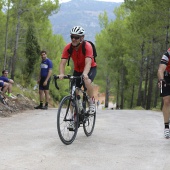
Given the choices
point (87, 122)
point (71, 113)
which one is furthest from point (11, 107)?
point (71, 113)

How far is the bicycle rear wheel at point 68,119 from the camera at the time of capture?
5170 millimetres

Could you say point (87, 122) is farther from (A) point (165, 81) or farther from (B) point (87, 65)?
(A) point (165, 81)

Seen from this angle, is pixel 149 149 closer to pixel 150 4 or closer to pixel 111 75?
pixel 150 4

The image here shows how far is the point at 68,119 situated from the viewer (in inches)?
211

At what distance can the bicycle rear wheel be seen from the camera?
5.17m

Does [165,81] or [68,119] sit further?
[165,81]

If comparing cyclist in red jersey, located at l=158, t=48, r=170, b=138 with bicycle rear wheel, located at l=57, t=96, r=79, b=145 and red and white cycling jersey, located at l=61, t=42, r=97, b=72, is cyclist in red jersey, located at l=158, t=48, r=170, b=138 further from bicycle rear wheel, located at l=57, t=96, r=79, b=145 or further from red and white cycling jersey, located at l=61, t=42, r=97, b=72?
bicycle rear wheel, located at l=57, t=96, r=79, b=145

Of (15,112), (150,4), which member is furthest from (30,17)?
(15,112)

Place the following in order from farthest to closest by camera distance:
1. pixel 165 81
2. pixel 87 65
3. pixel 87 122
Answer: pixel 87 122 < pixel 165 81 < pixel 87 65

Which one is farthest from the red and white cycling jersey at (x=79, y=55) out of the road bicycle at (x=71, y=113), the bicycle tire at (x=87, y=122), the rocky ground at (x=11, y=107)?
the rocky ground at (x=11, y=107)

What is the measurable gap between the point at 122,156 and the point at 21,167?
138cm

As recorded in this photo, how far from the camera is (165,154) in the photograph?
4.71 m

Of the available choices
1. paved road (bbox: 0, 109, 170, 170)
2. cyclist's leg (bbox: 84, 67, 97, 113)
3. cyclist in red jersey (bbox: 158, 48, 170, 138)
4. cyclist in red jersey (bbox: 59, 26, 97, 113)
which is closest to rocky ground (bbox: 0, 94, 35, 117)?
paved road (bbox: 0, 109, 170, 170)

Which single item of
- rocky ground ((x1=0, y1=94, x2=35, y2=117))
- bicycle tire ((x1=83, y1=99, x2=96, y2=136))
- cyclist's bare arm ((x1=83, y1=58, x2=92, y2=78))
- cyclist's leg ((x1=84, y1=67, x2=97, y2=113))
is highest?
cyclist's bare arm ((x1=83, y1=58, x2=92, y2=78))
